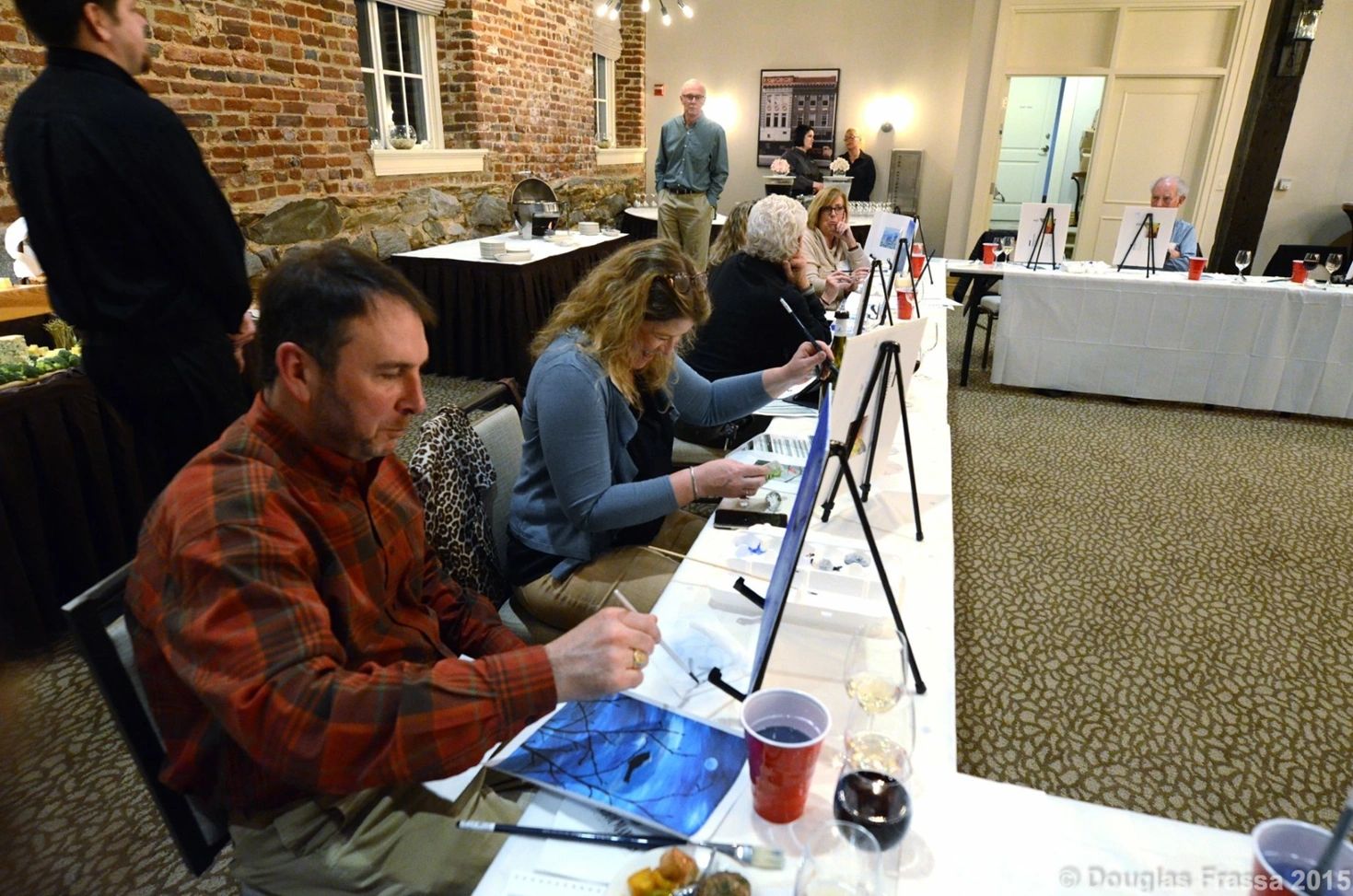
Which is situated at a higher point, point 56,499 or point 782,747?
point 782,747

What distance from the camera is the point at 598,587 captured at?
1.47 metres

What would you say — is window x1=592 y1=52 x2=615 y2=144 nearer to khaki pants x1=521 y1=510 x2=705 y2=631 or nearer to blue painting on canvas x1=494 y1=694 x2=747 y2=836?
khaki pants x1=521 y1=510 x2=705 y2=631

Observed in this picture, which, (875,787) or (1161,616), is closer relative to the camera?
(875,787)

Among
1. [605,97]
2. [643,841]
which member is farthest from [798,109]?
[643,841]

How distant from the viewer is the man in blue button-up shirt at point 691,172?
6.29 meters

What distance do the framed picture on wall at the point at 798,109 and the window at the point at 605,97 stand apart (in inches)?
71.9

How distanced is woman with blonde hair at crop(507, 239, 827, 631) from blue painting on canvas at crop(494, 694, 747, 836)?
525mm

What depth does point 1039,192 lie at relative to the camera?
903 cm

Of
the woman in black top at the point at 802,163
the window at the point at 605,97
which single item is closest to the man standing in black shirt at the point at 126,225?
the window at the point at 605,97

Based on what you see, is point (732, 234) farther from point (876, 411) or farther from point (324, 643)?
point (324, 643)

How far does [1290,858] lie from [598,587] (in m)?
1.08

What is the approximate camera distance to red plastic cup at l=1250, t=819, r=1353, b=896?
1.83ft

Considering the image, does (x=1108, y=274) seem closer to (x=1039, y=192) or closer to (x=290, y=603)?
(x=290, y=603)

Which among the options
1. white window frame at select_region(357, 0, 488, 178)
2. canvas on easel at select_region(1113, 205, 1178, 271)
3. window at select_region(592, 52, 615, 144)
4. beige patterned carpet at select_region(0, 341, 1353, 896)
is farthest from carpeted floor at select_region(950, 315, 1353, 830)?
window at select_region(592, 52, 615, 144)
